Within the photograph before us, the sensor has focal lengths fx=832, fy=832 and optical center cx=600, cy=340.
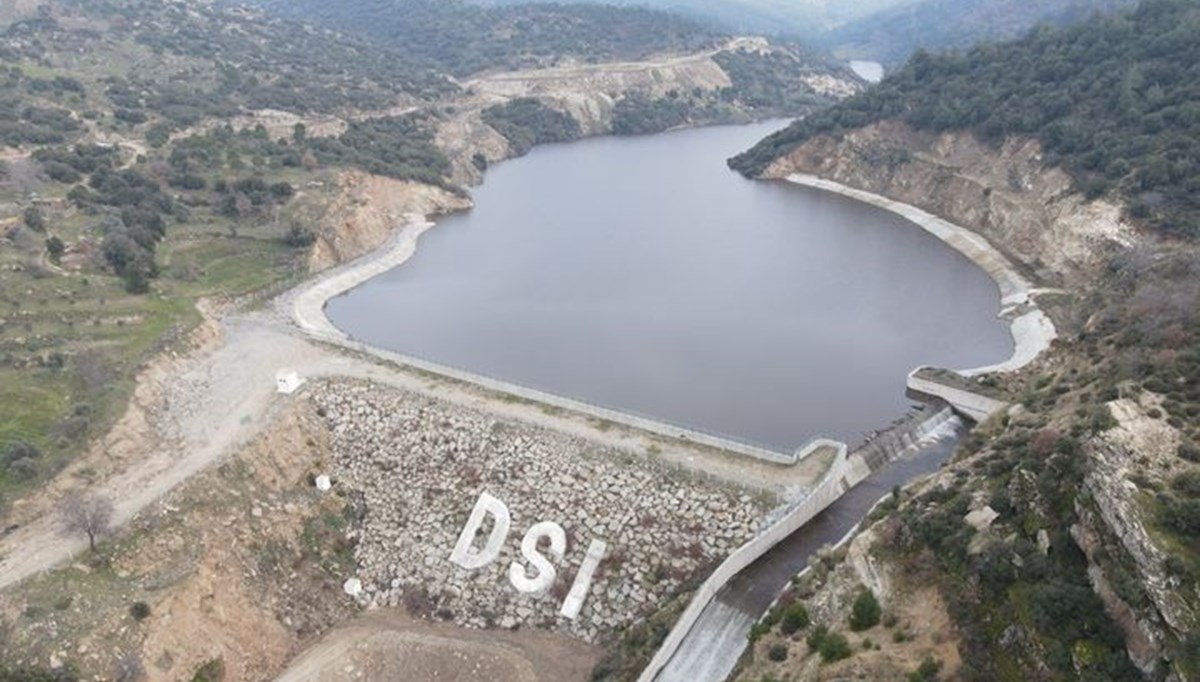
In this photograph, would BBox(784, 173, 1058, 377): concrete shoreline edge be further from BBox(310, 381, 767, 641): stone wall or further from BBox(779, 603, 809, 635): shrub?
BBox(779, 603, 809, 635): shrub

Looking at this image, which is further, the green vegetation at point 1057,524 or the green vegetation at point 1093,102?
the green vegetation at point 1093,102

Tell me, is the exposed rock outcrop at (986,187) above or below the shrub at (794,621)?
above

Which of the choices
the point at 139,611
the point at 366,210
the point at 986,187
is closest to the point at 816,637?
the point at 139,611

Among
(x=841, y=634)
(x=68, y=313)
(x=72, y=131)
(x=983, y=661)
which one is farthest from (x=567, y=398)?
(x=72, y=131)

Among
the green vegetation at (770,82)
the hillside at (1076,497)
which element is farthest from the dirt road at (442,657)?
the green vegetation at (770,82)

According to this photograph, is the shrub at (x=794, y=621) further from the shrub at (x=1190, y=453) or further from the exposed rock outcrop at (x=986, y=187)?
the exposed rock outcrop at (x=986, y=187)

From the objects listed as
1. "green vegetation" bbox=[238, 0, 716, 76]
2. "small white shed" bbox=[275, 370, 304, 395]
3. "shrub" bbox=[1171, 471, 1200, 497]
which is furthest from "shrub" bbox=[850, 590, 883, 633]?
"green vegetation" bbox=[238, 0, 716, 76]

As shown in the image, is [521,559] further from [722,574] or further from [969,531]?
[969,531]
